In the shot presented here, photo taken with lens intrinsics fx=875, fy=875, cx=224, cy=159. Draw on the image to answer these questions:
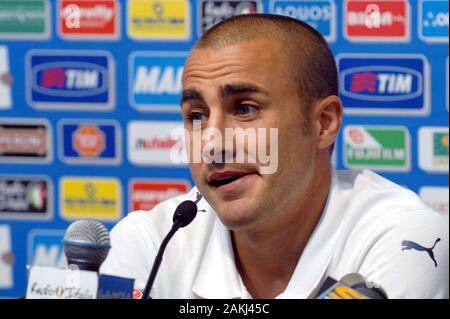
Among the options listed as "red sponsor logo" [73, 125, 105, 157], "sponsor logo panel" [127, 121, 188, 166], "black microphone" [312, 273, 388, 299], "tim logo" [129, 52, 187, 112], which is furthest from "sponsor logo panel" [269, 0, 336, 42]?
"black microphone" [312, 273, 388, 299]

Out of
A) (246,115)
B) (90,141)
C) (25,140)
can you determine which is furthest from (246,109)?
(25,140)

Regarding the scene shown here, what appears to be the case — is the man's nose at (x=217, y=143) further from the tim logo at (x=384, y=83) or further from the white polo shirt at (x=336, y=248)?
the tim logo at (x=384, y=83)

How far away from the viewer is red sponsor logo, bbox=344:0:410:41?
9.44ft

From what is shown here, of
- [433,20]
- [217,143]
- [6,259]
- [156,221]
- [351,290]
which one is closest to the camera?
[351,290]

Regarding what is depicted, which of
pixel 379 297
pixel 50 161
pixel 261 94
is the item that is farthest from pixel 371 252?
pixel 50 161

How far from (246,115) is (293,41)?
194 millimetres

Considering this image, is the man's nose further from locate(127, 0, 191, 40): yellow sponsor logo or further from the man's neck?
locate(127, 0, 191, 40): yellow sponsor logo

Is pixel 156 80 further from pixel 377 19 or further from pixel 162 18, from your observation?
pixel 377 19

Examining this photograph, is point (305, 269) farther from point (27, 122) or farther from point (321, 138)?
point (27, 122)

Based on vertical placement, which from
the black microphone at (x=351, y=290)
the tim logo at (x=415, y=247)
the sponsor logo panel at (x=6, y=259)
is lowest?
the sponsor logo panel at (x=6, y=259)

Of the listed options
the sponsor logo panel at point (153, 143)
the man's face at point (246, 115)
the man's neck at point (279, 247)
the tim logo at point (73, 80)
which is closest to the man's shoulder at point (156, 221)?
the man's neck at point (279, 247)

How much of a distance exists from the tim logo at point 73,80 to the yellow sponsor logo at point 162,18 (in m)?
0.17

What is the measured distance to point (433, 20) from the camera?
287cm

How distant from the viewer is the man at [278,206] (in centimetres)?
156
